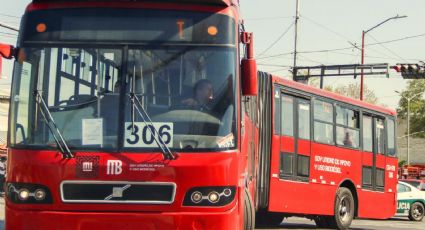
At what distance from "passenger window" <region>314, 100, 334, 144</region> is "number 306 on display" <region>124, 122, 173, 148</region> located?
26.7ft

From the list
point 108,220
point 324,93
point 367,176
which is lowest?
point 108,220

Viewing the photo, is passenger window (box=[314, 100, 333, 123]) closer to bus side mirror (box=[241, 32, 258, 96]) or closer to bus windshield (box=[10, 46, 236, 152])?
bus side mirror (box=[241, 32, 258, 96])

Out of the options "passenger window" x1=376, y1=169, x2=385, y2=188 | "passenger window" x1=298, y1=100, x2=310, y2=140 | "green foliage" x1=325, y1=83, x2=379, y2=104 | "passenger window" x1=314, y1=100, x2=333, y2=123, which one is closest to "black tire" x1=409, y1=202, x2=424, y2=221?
"passenger window" x1=376, y1=169, x2=385, y2=188

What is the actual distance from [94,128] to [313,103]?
840cm

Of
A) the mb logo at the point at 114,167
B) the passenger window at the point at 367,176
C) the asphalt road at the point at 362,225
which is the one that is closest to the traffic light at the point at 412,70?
the asphalt road at the point at 362,225

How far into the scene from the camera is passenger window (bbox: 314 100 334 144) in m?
15.5

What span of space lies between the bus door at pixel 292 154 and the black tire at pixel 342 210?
1.42 m

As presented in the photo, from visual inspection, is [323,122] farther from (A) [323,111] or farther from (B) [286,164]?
(B) [286,164]

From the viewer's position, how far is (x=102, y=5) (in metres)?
8.00

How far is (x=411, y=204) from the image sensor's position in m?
24.9

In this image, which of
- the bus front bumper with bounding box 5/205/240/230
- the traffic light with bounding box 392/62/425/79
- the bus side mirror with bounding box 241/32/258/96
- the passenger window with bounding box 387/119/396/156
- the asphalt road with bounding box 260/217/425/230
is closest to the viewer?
the bus front bumper with bounding box 5/205/240/230

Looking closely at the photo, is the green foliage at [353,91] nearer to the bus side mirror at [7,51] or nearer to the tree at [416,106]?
the tree at [416,106]

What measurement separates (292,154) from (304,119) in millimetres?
848

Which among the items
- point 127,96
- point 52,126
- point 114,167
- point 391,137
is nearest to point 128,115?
point 127,96
